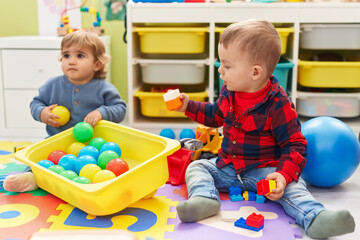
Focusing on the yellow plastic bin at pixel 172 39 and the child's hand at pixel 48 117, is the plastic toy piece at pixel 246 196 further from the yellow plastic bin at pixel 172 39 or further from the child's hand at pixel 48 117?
the yellow plastic bin at pixel 172 39

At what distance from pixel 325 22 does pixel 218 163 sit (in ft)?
3.17

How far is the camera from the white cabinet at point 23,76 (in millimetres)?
1988

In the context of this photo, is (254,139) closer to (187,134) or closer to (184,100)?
(184,100)

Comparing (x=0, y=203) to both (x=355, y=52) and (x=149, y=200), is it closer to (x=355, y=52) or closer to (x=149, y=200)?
(x=149, y=200)

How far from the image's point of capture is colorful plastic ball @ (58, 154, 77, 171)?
4.30ft

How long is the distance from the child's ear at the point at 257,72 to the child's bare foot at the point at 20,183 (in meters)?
0.74

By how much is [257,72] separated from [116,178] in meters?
0.49

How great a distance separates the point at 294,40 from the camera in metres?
1.91

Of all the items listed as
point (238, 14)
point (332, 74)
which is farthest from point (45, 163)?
point (332, 74)

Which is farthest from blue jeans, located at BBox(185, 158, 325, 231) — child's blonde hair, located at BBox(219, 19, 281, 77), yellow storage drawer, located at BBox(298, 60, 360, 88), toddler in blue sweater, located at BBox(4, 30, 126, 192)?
yellow storage drawer, located at BBox(298, 60, 360, 88)

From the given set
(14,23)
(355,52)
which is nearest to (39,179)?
(14,23)

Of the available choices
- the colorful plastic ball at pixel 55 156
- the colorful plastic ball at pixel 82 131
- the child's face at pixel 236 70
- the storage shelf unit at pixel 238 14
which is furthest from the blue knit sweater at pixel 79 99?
the child's face at pixel 236 70

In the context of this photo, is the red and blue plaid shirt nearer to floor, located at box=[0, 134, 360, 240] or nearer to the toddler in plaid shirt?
the toddler in plaid shirt

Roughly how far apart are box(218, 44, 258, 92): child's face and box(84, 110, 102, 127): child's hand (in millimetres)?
535
